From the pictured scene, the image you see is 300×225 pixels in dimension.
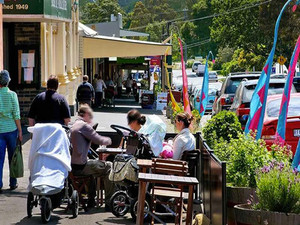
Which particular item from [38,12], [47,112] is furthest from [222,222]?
[38,12]

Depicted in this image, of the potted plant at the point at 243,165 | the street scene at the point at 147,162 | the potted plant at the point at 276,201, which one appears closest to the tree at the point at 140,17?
the street scene at the point at 147,162

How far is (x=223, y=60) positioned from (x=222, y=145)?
365 feet

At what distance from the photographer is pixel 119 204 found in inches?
428

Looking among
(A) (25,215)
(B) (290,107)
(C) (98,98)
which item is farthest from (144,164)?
(C) (98,98)

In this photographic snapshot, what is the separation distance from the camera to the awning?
3866 cm

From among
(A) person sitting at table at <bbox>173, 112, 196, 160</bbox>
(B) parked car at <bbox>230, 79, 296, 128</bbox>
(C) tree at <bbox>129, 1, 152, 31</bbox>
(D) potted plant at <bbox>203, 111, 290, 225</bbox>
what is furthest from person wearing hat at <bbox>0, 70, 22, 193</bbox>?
(C) tree at <bbox>129, 1, 152, 31</bbox>

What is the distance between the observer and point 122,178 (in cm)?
1059

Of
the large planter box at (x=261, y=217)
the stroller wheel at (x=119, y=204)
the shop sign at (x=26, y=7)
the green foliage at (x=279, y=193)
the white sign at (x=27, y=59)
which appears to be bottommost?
the stroller wheel at (x=119, y=204)

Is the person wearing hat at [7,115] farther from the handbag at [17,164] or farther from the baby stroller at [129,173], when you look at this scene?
the baby stroller at [129,173]

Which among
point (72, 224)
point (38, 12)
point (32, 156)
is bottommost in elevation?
point (72, 224)

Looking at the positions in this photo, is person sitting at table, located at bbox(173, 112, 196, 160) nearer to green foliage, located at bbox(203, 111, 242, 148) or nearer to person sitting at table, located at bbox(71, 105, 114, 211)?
person sitting at table, located at bbox(71, 105, 114, 211)

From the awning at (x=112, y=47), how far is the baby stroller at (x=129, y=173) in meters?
27.8

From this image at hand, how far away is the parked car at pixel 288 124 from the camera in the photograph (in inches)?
599

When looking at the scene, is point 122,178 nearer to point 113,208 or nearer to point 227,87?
point 113,208
